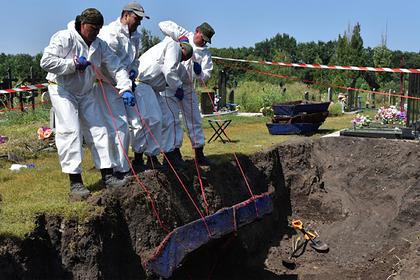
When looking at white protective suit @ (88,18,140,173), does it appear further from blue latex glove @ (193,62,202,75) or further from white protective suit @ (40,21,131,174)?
blue latex glove @ (193,62,202,75)

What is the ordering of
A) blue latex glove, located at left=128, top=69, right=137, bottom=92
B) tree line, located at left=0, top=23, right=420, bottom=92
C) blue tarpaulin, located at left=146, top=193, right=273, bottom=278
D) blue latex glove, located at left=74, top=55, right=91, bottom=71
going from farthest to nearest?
tree line, located at left=0, top=23, right=420, bottom=92 → blue latex glove, located at left=128, top=69, right=137, bottom=92 → blue latex glove, located at left=74, top=55, right=91, bottom=71 → blue tarpaulin, located at left=146, top=193, right=273, bottom=278

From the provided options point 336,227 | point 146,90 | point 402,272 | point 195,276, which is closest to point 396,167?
point 336,227

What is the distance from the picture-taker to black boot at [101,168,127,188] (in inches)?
233

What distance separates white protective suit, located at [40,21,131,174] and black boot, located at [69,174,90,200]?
0.35 ft

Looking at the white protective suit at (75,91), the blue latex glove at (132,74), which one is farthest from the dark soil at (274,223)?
the blue latex glove at (132,74)

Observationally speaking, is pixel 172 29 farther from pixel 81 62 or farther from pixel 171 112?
pixel 81 62

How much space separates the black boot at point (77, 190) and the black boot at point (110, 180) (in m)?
0.30

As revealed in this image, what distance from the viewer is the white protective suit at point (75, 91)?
548 centimetres

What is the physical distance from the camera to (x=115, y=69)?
5.97m

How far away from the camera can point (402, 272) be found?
686 centimetres

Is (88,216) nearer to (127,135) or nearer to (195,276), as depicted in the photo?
(127,135)

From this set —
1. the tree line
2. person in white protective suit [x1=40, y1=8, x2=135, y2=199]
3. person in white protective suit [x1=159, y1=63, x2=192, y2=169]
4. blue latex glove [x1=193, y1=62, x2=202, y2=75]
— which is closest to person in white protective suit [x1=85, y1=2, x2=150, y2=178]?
person in white protective suit [x1=40, y1=8, x2=135, y2=199]

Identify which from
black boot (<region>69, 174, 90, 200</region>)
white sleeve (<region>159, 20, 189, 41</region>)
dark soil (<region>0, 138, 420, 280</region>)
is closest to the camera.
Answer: dark soil (<region>0, 138, 420, 280</region>)

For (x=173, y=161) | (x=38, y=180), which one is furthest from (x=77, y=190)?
(x=173, y=161)
